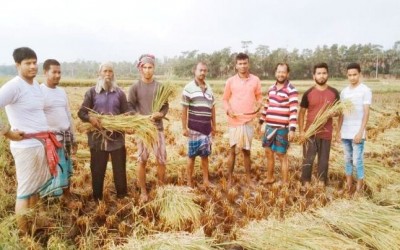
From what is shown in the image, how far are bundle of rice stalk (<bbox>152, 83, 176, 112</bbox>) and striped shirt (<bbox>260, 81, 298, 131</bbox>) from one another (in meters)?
1.24

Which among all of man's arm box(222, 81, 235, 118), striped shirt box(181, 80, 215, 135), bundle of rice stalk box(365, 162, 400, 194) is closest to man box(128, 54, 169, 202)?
striped shirt box(181, 80, 215, 135)

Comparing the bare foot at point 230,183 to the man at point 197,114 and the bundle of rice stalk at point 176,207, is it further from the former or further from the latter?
the bundle of rice stalk at point 176,207

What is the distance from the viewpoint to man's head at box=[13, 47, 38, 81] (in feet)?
9.05

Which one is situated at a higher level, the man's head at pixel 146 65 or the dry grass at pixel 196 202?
the man's head at pixel 146 65

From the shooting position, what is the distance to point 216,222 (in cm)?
337

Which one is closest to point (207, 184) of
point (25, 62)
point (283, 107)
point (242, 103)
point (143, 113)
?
point (242, 103)

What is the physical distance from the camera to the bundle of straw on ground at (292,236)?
2621 millimetres

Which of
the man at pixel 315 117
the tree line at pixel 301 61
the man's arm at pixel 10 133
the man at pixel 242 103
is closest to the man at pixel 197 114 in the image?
the man at pixel 242 103

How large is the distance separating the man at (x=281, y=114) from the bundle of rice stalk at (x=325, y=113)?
0.24 m

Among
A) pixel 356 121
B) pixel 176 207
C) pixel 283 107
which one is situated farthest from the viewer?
pixel 283 107

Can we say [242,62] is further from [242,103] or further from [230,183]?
[230,183]

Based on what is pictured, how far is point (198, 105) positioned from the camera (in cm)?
411

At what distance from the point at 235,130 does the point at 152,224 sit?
1.75 meters

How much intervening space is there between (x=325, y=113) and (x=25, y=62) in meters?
3.17
